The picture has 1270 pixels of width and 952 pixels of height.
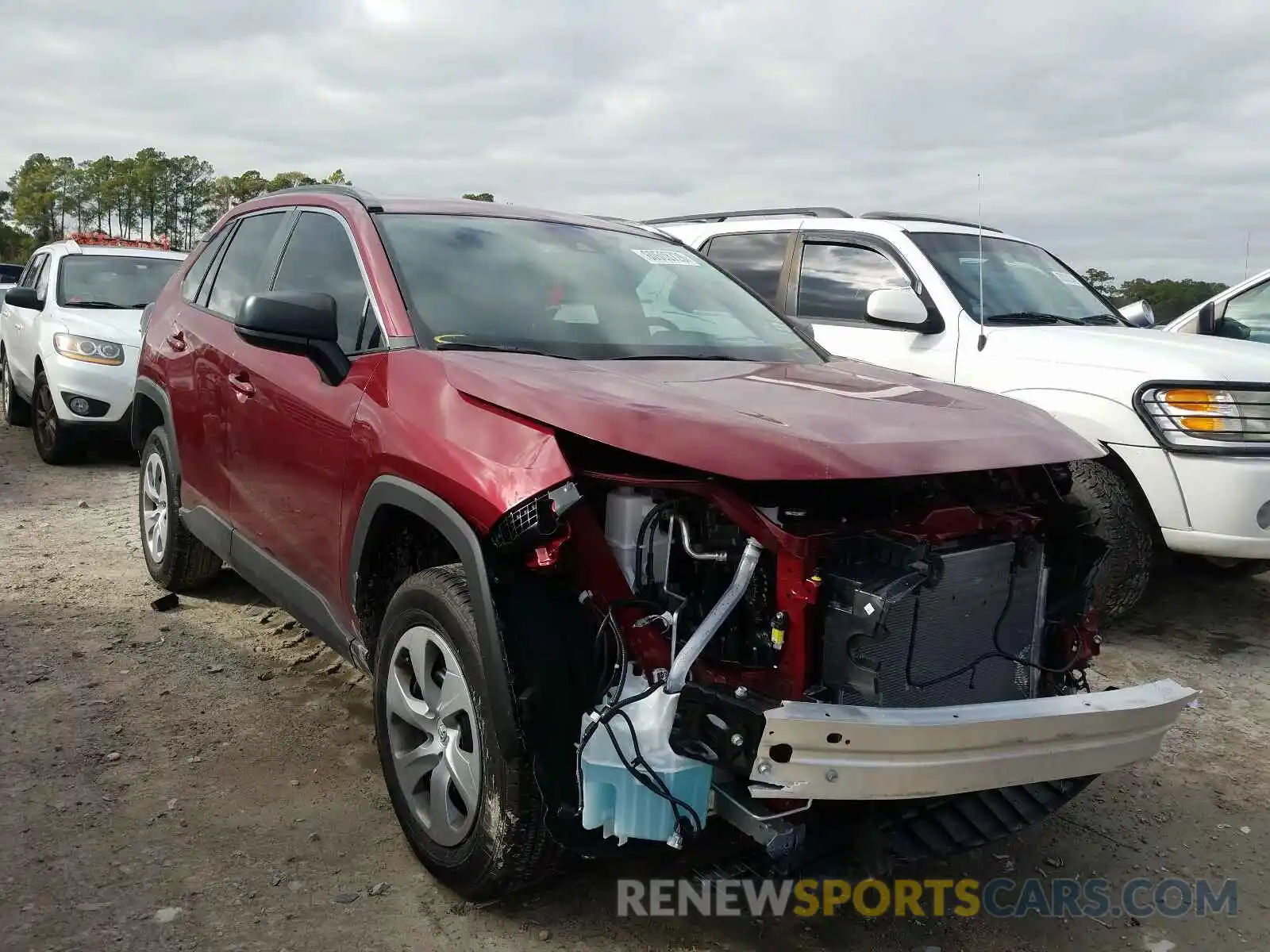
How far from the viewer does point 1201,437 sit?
4414 mm

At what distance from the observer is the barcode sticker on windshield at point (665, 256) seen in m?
3.90

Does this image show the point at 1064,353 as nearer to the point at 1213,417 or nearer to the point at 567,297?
the point at 1213,417

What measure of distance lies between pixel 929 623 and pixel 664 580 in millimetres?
627

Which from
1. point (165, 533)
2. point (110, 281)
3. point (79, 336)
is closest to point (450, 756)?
point (165, 533)

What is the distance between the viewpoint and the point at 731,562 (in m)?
2.35

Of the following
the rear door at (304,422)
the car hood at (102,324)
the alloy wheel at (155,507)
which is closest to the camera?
the rear door at (304,422)

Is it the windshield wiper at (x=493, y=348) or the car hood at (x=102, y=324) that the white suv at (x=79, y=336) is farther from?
the windshield wiper at (x=493, y=348)

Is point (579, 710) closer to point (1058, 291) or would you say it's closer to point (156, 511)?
point (156, 511)

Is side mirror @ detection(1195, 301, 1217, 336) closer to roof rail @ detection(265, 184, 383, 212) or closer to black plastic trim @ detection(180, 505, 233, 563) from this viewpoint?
roof rail @ detection(265, 184, 383, 212)

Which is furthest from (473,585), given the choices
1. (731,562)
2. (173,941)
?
(173,941)

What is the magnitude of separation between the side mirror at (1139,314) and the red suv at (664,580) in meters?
3.78

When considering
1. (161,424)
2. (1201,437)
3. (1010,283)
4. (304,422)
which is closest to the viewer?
(304,422)

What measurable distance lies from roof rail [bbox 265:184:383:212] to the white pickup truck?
1847mm

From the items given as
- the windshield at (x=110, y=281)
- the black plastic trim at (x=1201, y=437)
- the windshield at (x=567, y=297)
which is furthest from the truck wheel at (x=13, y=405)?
the black plastic trim at (x=1201, y=437)
